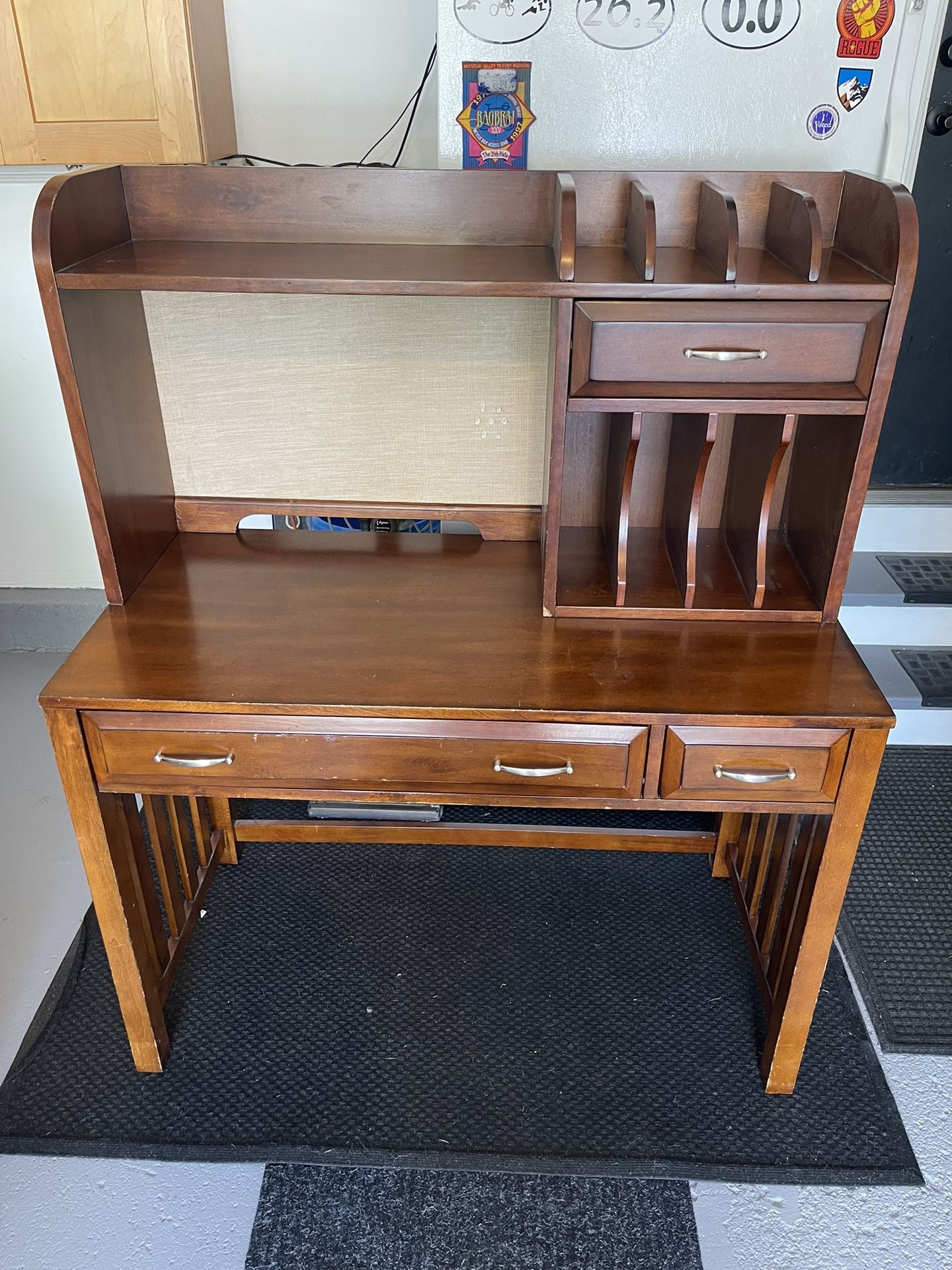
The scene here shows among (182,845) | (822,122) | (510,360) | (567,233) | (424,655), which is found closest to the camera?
(567,233)

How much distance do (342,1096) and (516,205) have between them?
1.49m

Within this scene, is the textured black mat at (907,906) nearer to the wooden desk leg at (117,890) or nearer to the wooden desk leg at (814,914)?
the wooden desk leg at (814,914)

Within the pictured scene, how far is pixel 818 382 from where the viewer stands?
132cm

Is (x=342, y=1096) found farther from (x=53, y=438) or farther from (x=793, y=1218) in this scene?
(x=53, y=438)

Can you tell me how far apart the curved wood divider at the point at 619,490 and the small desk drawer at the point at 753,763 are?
274 mm

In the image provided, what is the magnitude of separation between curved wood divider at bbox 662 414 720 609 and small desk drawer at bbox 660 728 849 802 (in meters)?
0.26

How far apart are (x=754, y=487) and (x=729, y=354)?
0.29 meters

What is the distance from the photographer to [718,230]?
1327 mm

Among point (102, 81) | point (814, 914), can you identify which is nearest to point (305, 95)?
point (102, 81)

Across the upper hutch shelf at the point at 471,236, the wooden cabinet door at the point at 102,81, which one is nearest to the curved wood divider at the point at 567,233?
the upper hutch shelf at the point at 471,236

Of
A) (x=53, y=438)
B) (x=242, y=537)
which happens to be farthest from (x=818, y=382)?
(x=53, y=438)

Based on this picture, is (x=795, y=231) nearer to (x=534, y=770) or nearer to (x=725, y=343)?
(x=725, y=343)

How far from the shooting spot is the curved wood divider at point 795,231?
4.10 feet

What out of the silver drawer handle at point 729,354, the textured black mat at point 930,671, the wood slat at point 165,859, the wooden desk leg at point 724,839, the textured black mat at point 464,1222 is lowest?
the textured black mat at point 464,1222
